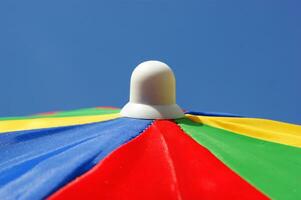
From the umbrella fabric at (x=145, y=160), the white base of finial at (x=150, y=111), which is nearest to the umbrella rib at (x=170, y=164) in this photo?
the umbrella fabric at (x=145, y=160)

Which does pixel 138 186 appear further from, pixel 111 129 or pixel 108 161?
Answer: pixel 111 129

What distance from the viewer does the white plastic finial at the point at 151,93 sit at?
1275 mm

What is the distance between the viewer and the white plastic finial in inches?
50.2

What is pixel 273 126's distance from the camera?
58.1 inches

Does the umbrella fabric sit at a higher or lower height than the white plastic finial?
lower

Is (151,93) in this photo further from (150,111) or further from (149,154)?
(149,154)

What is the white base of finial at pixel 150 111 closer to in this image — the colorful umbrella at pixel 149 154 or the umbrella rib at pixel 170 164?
the colorful umbrella at pixel 149 154

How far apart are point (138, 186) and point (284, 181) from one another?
338mm

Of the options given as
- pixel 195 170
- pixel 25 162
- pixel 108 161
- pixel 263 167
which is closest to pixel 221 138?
pixel 263 167

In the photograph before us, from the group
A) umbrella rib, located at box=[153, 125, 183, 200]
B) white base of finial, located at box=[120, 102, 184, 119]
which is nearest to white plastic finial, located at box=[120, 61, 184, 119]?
white base of finial, located at box=[120, 102, 184, 119]

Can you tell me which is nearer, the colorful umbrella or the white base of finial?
the colorful umbrella

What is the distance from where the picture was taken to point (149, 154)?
0.95 meters

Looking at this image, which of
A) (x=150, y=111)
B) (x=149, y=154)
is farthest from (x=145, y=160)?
(x=150, y=111)

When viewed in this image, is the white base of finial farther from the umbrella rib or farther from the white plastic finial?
the umbrella rib
